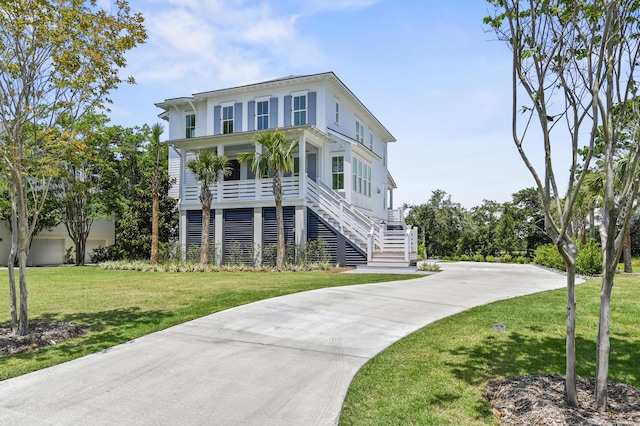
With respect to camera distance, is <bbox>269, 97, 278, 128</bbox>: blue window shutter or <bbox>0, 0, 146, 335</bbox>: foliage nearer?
<bbox>0, 0, 146, 335</bbox>: foliage

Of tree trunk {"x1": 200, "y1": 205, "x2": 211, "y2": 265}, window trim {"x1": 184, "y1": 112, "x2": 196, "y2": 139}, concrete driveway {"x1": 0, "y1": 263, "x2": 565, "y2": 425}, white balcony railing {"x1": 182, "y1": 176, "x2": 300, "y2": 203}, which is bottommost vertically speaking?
concrete driveway {"x1": 0, "y1": 263, "x2": 565, "y2": 425}

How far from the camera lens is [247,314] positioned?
7.66 metres

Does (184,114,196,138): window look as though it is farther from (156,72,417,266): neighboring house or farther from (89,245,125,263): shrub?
(89,245,125,263): shrub

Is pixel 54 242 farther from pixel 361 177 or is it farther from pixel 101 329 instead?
pixel 101 329

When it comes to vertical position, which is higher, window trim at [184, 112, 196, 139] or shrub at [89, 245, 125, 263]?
window trim at [184, 112, 196, 139]

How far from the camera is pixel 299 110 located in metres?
21.5

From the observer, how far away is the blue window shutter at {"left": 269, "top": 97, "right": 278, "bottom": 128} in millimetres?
21969

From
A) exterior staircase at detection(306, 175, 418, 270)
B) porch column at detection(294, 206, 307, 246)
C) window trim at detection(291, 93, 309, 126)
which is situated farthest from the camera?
window trim at detection(291, 93, 309, 126)

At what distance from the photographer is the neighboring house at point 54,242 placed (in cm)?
2623

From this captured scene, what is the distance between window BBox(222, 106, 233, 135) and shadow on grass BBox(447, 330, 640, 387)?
1934 cm

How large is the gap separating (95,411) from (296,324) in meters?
3.60

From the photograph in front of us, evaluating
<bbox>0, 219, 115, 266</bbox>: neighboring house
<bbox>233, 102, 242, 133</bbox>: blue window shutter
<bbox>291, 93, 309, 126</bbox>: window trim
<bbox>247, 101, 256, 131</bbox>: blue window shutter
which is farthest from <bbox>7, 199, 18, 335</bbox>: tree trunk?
<bbox>0, 219, 115, 266</bbox>: neighboring house

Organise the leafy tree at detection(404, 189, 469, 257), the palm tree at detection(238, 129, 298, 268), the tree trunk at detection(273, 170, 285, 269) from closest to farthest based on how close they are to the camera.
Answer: the palm tree at detection(238, 129, 298, 268), the tree trunk at detection(273, 170, 285, 269), the leafy tree at detection(404, 189, 469, 257)

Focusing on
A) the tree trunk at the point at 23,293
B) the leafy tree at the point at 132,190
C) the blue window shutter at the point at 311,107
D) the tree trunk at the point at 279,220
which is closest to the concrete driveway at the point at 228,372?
the tree trunk at the point at 23,293
